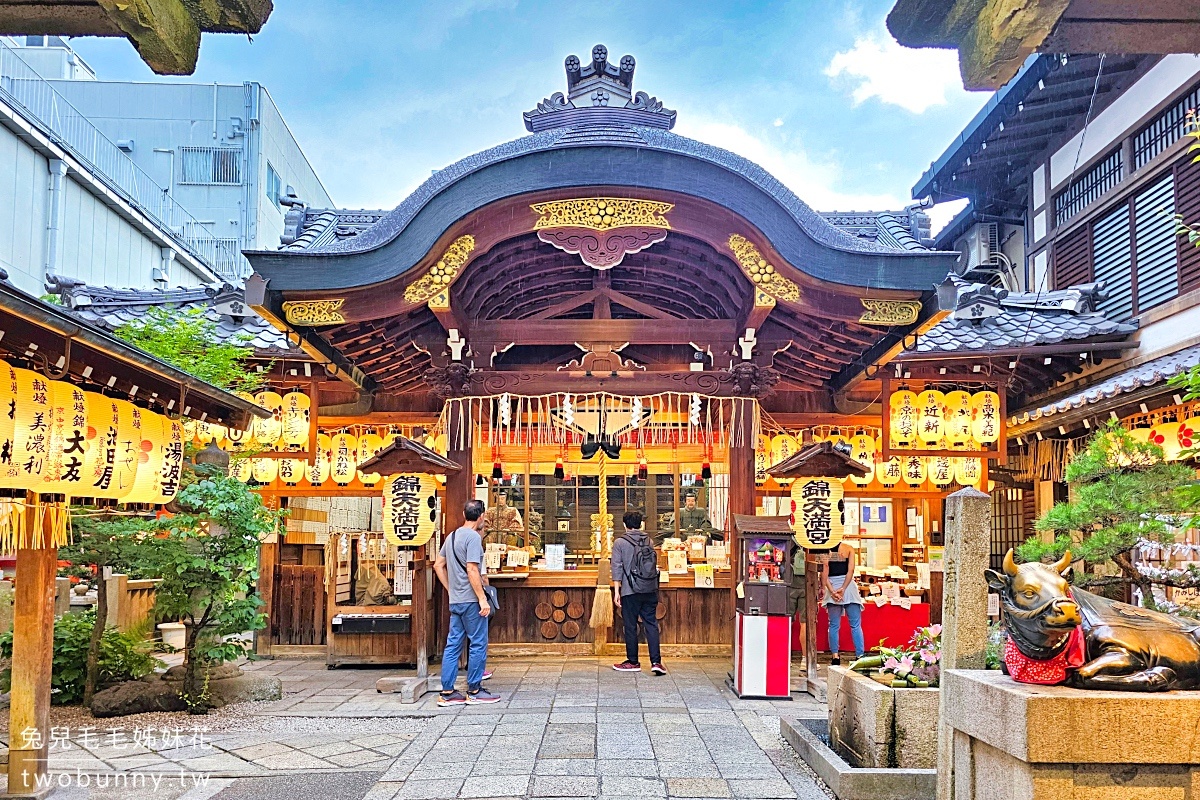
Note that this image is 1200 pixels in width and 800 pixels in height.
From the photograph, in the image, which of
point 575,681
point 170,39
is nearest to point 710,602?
point 575,681

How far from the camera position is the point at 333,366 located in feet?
37.0

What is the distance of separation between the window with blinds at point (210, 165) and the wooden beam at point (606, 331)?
21.2m

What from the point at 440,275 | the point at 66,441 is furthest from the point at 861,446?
the point at 66,441

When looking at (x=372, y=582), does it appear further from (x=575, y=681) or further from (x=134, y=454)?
(x=134, y=454)

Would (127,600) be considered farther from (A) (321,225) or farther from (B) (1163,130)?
(B) (1163,130)

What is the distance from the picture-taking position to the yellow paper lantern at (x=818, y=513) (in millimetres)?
10828

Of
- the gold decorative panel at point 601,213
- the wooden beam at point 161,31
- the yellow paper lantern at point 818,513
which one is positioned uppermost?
the gold decorative panel at point 601,213

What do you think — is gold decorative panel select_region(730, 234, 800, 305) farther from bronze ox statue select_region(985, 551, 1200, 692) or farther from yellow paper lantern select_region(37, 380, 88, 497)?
yellow paper lantern select_region(37, 380, 88, 497)

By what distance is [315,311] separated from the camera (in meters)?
9.56

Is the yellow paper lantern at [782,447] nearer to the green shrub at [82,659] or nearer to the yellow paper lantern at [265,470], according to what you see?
the yellow paper lantern at [265,470]

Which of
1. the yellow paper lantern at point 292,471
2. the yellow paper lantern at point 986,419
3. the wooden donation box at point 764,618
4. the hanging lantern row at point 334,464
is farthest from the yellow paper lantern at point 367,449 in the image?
the yellow paper lantern at point 986,419

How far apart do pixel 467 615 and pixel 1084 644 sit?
6.31 metres

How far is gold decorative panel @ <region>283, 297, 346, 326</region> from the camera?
31.2 feet

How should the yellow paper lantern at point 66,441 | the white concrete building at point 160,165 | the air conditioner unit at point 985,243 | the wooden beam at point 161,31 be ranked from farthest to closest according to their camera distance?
the white concrete building at point 160,165, the air conditioner unit at point 985,243, the yellow paper lantern at point 66,441, the wooden beam at point 161,31
